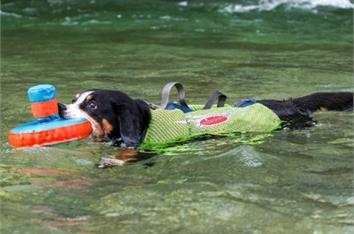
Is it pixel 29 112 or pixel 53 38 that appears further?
pixel 53 38

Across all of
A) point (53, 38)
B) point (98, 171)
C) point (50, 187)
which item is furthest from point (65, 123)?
point (53, 38)

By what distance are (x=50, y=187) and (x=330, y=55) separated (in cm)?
783

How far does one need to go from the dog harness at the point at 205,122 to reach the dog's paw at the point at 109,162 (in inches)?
17.7

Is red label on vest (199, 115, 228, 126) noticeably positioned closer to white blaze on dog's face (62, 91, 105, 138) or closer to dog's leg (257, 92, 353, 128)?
dog's leg (257, 92, 353, 128)

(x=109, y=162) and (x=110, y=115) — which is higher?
(x=110, y=115)

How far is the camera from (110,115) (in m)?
5.44

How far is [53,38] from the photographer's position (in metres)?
14.2

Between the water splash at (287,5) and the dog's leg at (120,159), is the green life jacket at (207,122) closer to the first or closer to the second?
the dog's leg at (120,159)

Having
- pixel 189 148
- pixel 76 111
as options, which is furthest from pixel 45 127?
pixel 189 148

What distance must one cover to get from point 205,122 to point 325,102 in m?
1.38

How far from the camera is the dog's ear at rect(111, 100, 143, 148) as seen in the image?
5402 mm

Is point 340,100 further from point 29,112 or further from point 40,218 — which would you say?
point 40,218

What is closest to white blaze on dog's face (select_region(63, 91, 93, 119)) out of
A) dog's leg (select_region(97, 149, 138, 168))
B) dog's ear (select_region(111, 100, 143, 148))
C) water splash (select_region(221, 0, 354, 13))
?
dog's ear (select_region(111, 100, 143, 148))

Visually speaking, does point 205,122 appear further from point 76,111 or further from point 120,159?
point 76,111
